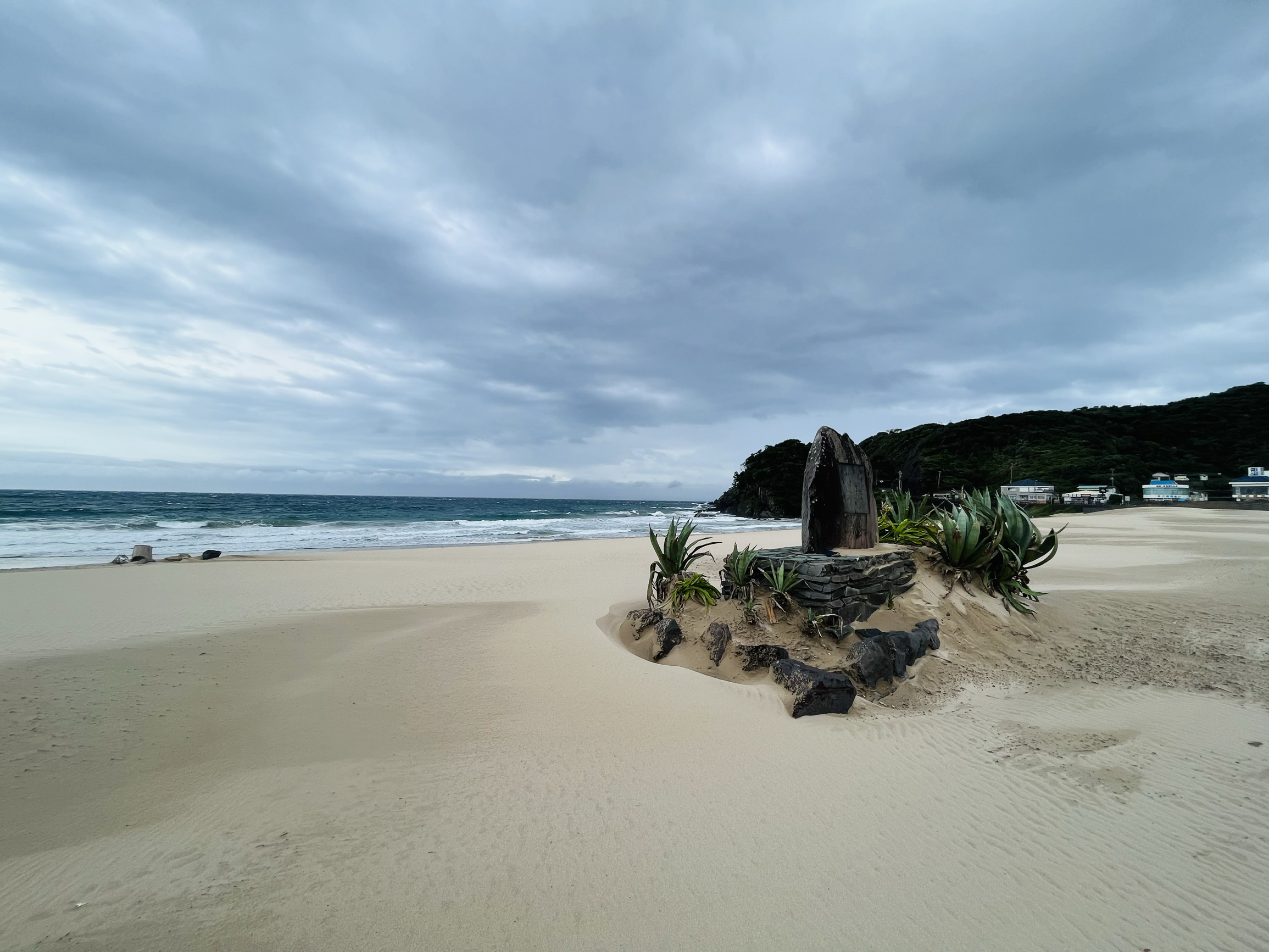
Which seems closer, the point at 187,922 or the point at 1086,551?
the point at 187,922

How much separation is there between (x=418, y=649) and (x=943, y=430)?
74.2m

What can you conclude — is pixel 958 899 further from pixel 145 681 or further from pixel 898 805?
pixel 145 681

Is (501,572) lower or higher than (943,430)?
lower

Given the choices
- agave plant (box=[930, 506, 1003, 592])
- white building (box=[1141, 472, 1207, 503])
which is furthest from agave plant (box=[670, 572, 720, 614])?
white building (box=[1141, 472, 1207, 503])

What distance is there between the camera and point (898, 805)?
306cm

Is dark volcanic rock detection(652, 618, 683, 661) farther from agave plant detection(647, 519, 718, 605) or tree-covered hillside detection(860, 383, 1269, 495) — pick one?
tree-covered hillside detection(860, 383, 1269, 495)

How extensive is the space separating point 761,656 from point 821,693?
86 centimetres

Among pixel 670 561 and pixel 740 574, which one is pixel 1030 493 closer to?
pixel 670 561

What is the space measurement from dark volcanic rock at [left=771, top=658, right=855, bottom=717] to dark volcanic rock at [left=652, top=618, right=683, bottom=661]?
1.67 meters

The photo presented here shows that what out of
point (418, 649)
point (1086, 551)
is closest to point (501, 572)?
point (418, 649)

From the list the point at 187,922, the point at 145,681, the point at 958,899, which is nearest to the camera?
the point at 187,922

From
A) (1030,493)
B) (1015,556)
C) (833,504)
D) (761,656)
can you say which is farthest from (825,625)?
(1030,493)

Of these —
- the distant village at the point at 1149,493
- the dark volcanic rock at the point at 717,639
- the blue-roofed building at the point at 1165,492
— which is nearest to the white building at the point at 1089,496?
the distant village at the point at 1149,493

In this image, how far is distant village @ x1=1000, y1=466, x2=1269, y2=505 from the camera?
124 ft
